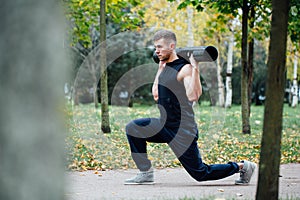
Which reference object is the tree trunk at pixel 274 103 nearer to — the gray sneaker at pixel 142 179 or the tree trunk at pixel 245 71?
the gray sneaker at pixel 142 179

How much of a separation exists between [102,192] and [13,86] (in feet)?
12.9

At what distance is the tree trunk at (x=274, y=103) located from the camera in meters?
3.54

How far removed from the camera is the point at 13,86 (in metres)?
Result: 1.95

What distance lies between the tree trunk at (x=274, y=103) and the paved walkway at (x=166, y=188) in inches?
47.8

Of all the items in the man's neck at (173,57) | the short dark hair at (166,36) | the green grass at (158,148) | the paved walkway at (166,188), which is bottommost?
the green grass at (158,148)

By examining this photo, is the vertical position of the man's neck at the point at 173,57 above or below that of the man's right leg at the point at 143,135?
above

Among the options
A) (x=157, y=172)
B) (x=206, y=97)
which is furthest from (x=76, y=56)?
(x=157, y=172)

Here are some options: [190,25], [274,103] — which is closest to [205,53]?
[274,103]

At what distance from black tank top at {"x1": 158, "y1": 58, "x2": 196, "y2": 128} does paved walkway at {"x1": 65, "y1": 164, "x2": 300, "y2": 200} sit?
80 centimetres

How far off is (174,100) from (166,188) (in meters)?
1.13

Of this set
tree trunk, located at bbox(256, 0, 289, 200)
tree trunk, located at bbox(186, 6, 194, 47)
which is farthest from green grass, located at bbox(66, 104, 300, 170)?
tree trunk, located at bbox(186, 6, 194, 47)

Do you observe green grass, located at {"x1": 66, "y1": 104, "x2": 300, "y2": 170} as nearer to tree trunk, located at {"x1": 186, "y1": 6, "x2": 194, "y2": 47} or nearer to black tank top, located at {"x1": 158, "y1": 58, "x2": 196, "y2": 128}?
black tank top, located at {"x1": 158, "y1": 58, "x2": 196, "y2": 128}

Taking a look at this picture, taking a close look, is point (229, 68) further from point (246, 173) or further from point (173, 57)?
point (173, 57)

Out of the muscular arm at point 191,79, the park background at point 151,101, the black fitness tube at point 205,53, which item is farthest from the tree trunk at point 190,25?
the black fitness tube at point 205,53
